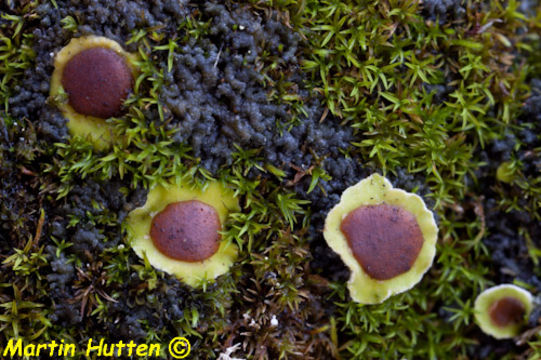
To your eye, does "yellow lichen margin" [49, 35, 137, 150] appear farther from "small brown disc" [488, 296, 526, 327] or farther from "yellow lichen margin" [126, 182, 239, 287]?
"small brown disc" [488, 296, 526, 327]

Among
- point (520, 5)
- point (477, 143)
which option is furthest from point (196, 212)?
point (520, 5)

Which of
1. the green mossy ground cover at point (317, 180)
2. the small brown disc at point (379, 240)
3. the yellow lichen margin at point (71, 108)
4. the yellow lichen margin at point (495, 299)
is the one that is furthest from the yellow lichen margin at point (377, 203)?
the yellow lichen margin at point (71, 108)

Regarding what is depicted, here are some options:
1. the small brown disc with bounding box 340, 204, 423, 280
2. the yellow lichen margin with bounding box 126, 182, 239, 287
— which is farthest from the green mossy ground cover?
the small brown disc with bounding box 340, 204, 423, 280

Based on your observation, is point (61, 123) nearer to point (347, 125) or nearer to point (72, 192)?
point (72, 192)

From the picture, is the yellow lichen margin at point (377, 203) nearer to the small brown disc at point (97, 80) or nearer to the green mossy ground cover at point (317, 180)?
the green mossy ground cover at point (317, 180)

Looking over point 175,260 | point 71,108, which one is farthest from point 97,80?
point 175,260

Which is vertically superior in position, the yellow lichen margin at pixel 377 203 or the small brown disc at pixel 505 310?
the yellow lichen margin at pixel 377 203
